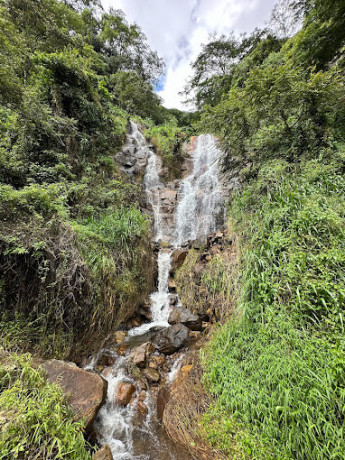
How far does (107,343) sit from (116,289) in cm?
101

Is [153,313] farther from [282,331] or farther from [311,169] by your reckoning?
[311,169]

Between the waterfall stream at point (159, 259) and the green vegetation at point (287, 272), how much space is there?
2.86 feet

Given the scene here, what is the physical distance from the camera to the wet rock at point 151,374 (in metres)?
3.01

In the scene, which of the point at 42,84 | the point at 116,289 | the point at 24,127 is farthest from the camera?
the point at 42,84

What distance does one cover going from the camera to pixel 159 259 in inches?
245

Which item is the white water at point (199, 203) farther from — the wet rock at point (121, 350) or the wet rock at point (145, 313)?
the wet rock at point (121, 350)

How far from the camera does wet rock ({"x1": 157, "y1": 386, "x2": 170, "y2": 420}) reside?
2553mm

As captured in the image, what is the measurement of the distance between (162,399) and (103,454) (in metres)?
0.94

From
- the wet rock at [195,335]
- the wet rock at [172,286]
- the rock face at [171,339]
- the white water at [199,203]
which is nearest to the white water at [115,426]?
the rock face at [171,339]

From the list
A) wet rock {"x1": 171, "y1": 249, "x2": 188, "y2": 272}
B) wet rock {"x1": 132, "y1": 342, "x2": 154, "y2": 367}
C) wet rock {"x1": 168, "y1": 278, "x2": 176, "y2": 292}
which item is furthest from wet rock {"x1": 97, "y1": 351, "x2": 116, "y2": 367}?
wet rock {"x1": 171, "y1": 249, "x2": 188, "y2": 272}

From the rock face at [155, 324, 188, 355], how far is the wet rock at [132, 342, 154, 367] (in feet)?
0.63

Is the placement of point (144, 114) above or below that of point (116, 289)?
above

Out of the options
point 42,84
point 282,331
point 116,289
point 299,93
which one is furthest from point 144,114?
point 282,331

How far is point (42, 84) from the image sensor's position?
18.2 ft
